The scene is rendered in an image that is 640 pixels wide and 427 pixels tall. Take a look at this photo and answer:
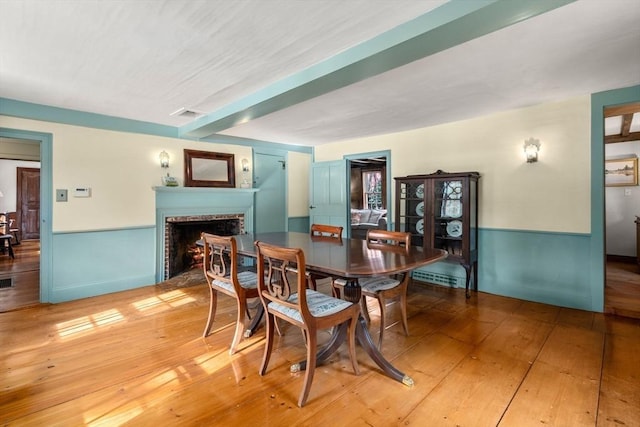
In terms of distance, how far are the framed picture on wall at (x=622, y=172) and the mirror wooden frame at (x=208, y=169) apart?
6.19 meters

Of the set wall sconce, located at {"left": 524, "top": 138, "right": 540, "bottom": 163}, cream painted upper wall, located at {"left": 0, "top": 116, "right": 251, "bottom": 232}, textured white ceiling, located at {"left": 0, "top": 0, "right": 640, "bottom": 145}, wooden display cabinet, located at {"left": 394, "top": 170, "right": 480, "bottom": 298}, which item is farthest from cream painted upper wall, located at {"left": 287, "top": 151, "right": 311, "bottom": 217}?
wall sconce, located at {"left": 524, "top": 138, "right": 540, "bottom": 163}

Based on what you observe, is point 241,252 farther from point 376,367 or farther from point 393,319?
point 393,319

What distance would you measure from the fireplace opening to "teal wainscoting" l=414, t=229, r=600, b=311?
3465 mm

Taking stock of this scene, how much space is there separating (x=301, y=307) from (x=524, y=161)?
3229 mm

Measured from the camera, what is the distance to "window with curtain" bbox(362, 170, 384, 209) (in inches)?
379

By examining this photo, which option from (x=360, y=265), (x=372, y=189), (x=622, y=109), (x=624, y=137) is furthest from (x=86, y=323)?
(x=372, y=189)

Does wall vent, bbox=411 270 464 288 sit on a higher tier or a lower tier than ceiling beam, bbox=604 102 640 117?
lower

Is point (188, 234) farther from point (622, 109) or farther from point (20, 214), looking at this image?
point (20, 214)

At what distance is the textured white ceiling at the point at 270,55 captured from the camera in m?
1.77

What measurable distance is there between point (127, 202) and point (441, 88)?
3.88 m

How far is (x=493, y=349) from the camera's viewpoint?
94.9 inches

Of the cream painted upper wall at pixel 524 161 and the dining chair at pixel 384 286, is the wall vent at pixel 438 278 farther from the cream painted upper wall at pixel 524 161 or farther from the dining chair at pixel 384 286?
the dining chair at pixel 384 286

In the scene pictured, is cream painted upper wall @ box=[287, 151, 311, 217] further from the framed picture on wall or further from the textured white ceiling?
the framed picture on wall

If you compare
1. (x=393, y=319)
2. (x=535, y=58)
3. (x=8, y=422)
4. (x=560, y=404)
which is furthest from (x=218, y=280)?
(x=535, y=58)
